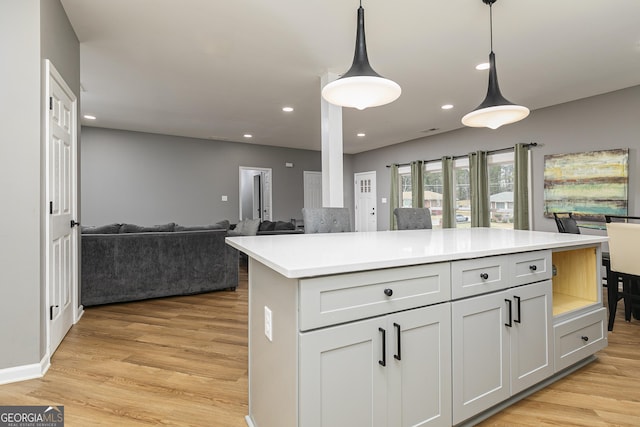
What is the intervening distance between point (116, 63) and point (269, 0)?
211cm

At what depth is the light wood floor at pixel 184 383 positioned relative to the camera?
5.42ft

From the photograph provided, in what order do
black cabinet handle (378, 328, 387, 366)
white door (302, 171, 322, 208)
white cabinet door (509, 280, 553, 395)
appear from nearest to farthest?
1. black cabinet handle (378, 328, 387, 366)
2. white cabinet door (509, 280, 553, 395)
3. white door (302, 171, 322, 208)

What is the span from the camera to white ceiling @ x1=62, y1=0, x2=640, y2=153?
2613 millimetres

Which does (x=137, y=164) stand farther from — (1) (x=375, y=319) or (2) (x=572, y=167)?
(2) (x=572, y=167)

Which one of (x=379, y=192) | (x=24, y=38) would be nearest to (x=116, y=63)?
(x=24, y=38)

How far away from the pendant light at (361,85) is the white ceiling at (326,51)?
0.83m

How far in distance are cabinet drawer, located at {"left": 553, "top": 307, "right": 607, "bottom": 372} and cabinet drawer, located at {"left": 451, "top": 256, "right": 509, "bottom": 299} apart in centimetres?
63

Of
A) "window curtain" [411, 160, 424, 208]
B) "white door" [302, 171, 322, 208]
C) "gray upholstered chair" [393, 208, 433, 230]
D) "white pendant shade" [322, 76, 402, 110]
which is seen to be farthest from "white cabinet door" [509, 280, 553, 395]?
"white door" [302, 171, 322, 208]

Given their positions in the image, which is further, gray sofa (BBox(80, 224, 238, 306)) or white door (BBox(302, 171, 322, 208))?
white door (BBox(302, 171, 322, 208))

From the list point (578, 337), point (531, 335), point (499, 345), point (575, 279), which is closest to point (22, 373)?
point (499, 345)

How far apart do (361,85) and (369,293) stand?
51.0 inches

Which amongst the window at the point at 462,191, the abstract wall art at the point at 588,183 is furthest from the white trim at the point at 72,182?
the window at the point at 462,191

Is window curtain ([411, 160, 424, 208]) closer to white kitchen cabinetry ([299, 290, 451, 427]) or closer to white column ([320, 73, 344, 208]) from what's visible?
white column ([320, 73, 344, 208])

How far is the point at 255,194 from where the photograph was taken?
29.4ft
